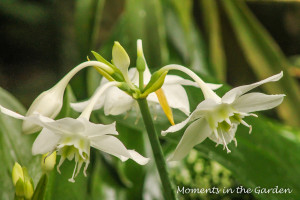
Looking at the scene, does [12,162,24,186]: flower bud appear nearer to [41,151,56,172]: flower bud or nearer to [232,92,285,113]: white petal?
[41,151,56,172]: flower bud

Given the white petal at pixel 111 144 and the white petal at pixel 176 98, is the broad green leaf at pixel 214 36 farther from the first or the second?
the white petal at pixel 111 144

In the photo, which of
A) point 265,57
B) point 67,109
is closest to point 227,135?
point 67,109

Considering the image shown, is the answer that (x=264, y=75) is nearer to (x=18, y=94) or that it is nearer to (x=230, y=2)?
(x=230, y=2)

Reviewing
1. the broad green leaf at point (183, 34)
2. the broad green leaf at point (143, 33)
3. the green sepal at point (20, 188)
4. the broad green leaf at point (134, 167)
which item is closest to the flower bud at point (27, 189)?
the green sepal at point (20, 188)

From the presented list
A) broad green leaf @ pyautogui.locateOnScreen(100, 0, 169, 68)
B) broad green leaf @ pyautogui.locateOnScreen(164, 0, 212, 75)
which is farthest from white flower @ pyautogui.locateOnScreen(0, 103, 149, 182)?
broad green leaf @ pyautogui.locateOnScreen(164, 0, 212, 75)

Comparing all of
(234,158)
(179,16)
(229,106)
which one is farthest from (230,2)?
(229,106)

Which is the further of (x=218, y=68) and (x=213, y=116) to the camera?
(x=218, y=68)
